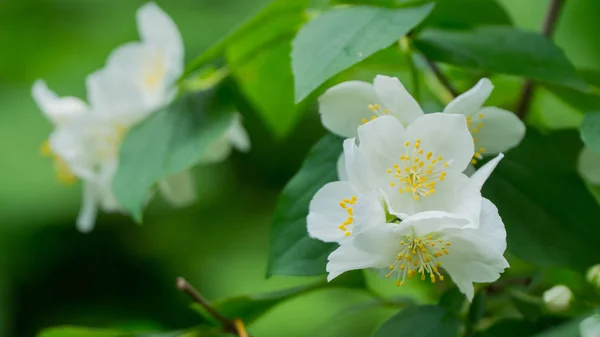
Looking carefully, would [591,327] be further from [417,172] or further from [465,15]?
[465,15]

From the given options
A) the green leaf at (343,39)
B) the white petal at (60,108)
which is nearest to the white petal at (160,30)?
the white petal at (60,108)

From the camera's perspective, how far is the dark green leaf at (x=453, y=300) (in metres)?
0.62

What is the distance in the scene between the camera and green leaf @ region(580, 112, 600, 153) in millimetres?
528

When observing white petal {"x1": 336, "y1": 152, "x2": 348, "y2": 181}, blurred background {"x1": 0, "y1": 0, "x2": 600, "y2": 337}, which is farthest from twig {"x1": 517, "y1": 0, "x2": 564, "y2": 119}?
blurred background {"x1": 0, "y1": 0, "x2": 600, "y2": 337}

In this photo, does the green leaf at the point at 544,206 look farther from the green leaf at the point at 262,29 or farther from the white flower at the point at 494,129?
the green leaf at the point at 262,29

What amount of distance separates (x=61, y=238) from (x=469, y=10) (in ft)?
6.03

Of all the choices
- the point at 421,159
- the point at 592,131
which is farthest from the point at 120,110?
the point at 592,131

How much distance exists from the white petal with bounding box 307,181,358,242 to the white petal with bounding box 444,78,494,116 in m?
0.09

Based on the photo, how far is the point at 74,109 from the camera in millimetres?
869

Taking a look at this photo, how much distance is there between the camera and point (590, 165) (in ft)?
2.28

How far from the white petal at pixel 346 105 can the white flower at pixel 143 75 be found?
10.6 inches

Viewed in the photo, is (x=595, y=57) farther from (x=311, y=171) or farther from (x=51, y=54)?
(x=51, y=54)

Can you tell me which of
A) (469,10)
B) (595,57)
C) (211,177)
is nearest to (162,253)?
(211,177)

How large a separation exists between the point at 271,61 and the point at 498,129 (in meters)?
0.28
